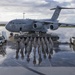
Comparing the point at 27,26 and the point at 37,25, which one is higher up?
the point at 37,25

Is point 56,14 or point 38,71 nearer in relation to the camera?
point 38,71

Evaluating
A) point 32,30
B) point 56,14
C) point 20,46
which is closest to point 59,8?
point 56,14

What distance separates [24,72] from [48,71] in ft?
4.64

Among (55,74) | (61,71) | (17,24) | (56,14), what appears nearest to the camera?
(55,74)

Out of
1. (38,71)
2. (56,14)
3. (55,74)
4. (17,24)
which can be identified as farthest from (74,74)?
(56,14)

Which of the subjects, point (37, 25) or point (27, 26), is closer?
point (27, 26)

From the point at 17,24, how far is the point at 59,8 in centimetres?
2537

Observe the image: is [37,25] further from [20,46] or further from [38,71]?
[38,71]

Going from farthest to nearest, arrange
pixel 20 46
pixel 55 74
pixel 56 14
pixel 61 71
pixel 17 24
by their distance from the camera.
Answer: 1. pixel 56 14
2. pixel 17 24
3. pixel 20 46
4. pixel 61 71
5. pixel 55 74

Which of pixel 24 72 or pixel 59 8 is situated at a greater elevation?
pixel 59 8

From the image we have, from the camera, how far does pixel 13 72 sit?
57.7 feet

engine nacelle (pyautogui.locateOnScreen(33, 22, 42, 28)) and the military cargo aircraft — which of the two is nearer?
the military cargo aircraft

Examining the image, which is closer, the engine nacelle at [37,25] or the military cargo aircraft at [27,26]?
the military cargo aircraft at [27,26]

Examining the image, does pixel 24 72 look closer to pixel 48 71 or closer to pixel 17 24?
pixel 48 71
